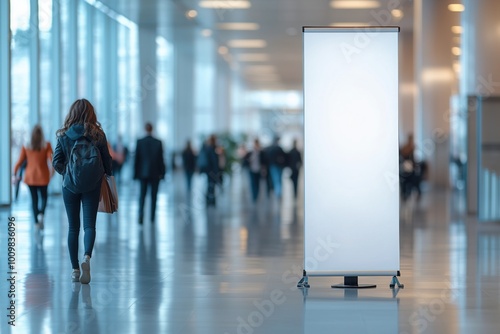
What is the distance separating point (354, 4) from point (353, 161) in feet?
61.9

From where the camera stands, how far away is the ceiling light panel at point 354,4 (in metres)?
26.3

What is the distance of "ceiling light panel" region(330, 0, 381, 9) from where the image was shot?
26334 mm

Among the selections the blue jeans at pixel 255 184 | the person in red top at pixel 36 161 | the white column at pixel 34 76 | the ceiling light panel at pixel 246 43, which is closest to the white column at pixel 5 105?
the white column at pixel 34 76

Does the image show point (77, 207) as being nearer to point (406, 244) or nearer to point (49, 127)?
point (406, 244)

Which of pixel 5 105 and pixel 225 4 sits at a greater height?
pixel 225 4

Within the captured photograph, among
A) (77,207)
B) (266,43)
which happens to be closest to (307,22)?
(266,43)

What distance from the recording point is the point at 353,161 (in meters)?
8.51

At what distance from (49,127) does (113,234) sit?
11415mm

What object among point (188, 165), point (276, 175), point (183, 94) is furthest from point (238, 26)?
point (183, 94)

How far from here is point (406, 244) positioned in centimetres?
1298

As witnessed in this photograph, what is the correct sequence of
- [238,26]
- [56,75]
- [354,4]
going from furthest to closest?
[238,26] → [354,4] → [56,75]

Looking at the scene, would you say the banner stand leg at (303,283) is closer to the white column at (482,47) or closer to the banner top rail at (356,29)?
the banner top rail at (356,29)

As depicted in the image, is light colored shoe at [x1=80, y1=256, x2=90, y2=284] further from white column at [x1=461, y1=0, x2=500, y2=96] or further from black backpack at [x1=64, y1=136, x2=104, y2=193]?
white column at [x1=461, y1=0, x2=500, y2=96]

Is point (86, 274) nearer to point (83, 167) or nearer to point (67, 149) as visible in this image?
point (83, 167)
